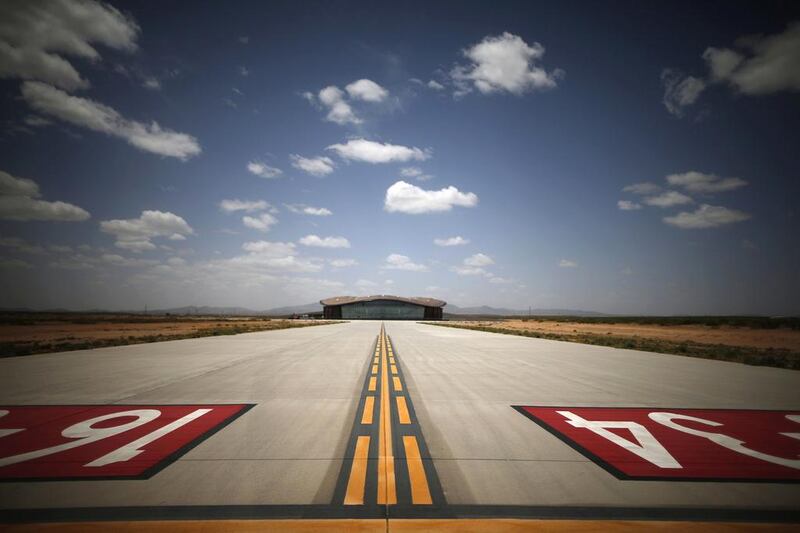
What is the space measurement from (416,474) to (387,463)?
45 centimetres

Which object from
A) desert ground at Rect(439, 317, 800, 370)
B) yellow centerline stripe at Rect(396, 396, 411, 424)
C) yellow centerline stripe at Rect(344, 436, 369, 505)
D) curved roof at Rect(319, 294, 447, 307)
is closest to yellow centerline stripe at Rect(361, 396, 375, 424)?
yellow centerline stripe at Rect(396, 396, 411, 424)

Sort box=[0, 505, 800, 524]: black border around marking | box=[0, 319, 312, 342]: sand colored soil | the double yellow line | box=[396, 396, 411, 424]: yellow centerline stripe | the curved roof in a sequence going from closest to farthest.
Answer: box=[0, 505, 800, 524]: black border around marking → the double yellow line → box=[396, 396, 411, 424]: yellow centerline stripe → box=[0, 319, 312, 342]: sand colored soil → the curved roof

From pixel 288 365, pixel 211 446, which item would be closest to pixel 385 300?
pixel 288 365

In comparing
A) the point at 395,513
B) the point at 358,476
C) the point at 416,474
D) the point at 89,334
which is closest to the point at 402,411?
the point at 416,474

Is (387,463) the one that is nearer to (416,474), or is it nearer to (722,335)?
(416,474)

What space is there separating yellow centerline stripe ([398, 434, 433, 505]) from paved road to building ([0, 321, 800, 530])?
2cm

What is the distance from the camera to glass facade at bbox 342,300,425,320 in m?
121

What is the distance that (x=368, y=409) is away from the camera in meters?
6.79

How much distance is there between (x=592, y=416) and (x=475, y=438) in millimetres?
2565

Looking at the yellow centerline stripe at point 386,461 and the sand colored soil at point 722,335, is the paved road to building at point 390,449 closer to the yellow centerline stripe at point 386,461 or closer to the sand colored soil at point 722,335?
the yellow centerline stripe at point 386,461

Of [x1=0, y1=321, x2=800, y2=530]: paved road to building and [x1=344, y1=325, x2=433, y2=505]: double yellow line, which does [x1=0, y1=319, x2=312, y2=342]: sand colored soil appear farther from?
[x1=344, y1=325, x2=433, y2=505]: double yellow line

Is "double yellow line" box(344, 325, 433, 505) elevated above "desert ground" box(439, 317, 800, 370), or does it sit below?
above

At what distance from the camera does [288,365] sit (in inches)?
481

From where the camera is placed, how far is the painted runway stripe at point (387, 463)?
11.6 feet
